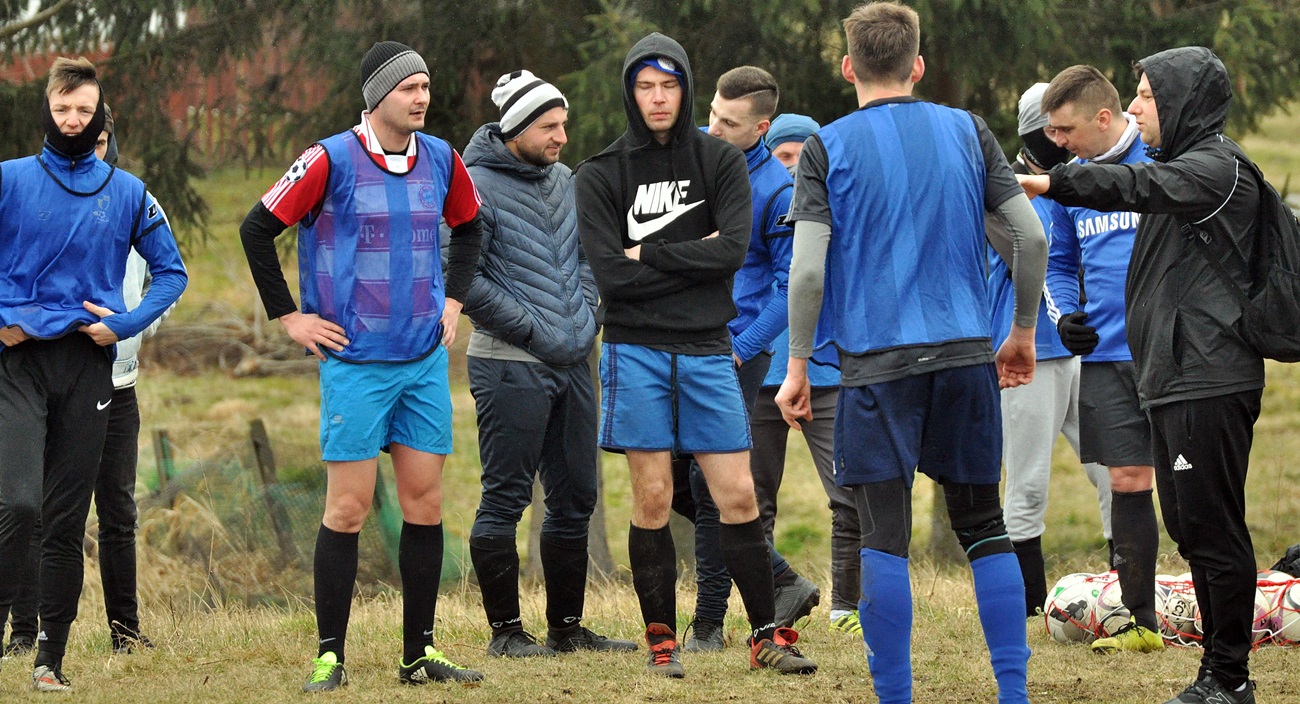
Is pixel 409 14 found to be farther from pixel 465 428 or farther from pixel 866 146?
pixel 465 428

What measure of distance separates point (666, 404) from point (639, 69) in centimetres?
120

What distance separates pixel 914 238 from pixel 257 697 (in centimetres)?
275

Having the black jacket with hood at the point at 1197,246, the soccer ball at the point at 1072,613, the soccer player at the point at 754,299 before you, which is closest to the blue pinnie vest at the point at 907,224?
the black jacket with hood at the point at 1197,246

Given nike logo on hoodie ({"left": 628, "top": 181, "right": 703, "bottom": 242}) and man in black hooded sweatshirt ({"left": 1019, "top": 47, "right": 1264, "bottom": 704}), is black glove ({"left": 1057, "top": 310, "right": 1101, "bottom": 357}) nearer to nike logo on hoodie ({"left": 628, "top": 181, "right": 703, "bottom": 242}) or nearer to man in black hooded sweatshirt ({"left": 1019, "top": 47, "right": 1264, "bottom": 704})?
man in black hooded sweatshirt ({"left": 1019, "top": 47, "right": 1264, "bottom": 704})

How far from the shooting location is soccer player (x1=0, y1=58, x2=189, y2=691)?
498 cm

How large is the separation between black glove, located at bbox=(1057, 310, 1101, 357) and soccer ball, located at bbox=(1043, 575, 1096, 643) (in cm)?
98

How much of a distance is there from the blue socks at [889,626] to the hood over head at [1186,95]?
5.12 feet

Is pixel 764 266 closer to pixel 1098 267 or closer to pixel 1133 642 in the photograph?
pixel 1098 267

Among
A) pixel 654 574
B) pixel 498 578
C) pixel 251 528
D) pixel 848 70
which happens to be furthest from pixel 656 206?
pixel 251 528

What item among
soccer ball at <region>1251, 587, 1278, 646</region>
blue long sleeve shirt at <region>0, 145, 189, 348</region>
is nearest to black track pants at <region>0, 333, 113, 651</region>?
blue long sleeve shirt at <region>0, 145, 189, 348</region>

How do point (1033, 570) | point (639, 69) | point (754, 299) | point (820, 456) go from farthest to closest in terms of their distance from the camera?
point (820, 456)
point (1033, 570)
point (754, 299)
point (639, 69)

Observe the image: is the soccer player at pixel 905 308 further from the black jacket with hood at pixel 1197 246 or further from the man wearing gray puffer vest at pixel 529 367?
the man wearing gray puffer vest at pixel 529 367

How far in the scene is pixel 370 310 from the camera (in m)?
4.88

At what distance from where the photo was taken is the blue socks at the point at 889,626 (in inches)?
160
